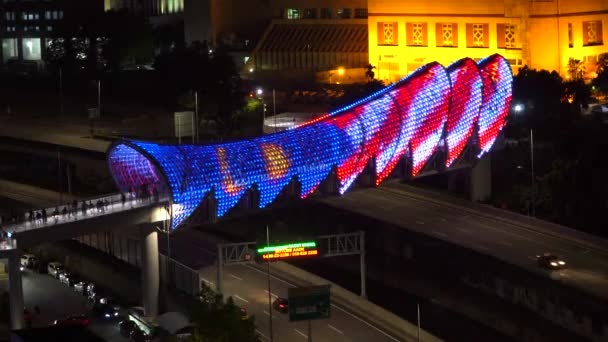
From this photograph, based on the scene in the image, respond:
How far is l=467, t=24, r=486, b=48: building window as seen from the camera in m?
157

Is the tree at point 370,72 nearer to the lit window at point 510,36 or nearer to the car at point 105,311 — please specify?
the lit window at point 510,36

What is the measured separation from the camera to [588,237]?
90562mm

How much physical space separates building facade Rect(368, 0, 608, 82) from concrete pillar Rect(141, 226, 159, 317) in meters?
79.0

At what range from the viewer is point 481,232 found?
9238cm

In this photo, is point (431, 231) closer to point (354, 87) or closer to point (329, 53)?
point (354, 87)

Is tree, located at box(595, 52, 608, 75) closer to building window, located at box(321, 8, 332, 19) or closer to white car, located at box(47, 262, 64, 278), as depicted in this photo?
building window, located at box(321, 8, 332, 19)

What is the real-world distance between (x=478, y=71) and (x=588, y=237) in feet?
56.4

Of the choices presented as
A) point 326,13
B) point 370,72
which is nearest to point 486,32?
point 370,72

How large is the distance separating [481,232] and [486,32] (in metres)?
67.7

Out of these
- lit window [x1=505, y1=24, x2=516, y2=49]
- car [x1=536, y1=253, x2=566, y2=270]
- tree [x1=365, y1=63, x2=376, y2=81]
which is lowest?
car [x1=536, y1=253, x2=566, y2=270]

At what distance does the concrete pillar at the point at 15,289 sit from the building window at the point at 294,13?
115m

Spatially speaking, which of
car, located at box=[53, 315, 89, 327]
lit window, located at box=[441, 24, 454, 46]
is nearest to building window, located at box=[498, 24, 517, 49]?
lit window, located at box=[441, 24, 454, 46]

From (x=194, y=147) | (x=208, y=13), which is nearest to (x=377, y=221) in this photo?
(x=194, y=147)

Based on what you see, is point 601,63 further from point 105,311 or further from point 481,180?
point 105,311
